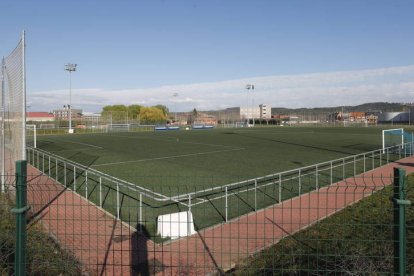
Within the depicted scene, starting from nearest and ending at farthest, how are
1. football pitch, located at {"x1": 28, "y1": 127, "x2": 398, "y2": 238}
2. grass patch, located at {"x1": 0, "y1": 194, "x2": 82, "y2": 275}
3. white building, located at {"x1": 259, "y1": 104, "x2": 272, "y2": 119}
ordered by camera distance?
grass patch, located at {"x1": 0, "y1": 194, "x2": 82, "y2": 275}
football pitch, located at {"x1": 28, "y1": 127, "x2": 398, "y2": 238}
white building, located at {"x1": 259, "y1": 104, "x2": 272, "y2": 119}

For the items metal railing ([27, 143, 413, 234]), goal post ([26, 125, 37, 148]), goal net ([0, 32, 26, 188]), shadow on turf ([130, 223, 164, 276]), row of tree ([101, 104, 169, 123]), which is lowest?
shadow on turf ([130, 223, 164, 276])

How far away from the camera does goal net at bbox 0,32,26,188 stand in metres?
9.12

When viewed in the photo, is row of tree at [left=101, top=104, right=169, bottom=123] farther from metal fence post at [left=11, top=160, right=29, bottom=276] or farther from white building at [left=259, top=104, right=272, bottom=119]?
metal fence post at [left=11, top=160, right=29, bottom=276]

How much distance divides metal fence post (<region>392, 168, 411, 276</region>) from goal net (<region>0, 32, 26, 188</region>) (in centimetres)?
802

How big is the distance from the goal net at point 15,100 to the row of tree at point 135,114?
60014 mm

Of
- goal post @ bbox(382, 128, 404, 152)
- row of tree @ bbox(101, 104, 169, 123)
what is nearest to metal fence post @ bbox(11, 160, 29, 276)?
goal post @ bbox(382, 128, 404, 152)

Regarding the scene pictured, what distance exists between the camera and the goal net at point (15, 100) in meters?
9.12

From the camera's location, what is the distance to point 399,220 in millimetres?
3773

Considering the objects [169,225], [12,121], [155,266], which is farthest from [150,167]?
[155,266]

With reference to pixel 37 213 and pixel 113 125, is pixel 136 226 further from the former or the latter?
pixel 113 125

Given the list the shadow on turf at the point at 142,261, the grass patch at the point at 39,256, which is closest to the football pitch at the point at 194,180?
the shadow on turf at the point at 142,261

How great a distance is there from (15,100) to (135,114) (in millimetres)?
128955

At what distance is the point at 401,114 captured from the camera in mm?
118875

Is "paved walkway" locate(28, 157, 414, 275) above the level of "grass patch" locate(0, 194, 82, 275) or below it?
below
